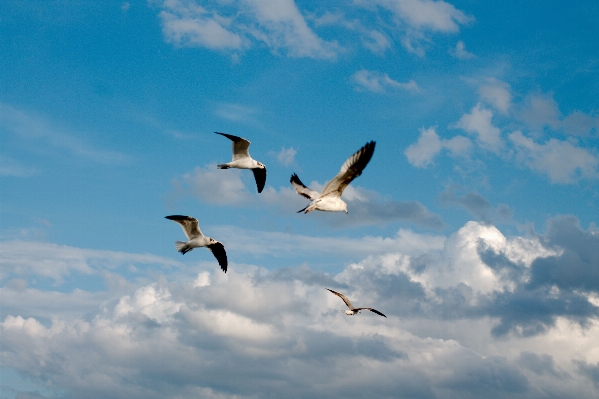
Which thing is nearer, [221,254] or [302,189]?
[302,189]

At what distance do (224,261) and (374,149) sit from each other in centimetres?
1725

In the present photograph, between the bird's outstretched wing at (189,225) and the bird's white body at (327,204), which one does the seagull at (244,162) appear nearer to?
the bird's outstretched wing at (189,225)

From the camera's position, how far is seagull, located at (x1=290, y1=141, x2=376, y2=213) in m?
32.2

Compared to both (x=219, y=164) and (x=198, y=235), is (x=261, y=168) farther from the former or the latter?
(x=198, y=235)

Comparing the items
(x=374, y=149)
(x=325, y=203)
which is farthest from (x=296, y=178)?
(x=374, y=149)

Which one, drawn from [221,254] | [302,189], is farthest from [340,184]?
[221,254]

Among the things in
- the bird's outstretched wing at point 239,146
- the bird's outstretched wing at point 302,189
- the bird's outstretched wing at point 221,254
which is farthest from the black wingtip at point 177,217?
the bird's outstretched wing at point 239,146

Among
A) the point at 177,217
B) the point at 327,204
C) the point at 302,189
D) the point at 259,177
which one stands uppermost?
the point at 259,177

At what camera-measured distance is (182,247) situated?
1603 inches

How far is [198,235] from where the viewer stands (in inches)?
1662

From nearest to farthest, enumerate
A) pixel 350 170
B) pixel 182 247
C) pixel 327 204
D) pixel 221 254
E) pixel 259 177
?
pixel 350 170
pixel 327 204
pixel 182 247
pixel 221 254
pixel 259 177

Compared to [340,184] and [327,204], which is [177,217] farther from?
[340,184]

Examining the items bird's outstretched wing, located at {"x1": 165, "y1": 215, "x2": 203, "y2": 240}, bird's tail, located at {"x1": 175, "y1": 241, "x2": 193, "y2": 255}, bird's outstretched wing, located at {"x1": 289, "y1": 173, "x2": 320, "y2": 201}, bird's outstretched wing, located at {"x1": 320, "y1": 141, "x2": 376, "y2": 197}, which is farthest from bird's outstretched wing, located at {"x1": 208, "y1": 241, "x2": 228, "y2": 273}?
bird's outstretched wing, located at {"x1": 320, "y1": 141, "x2": 376, "y2": 197}

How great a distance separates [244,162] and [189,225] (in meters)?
8.33
